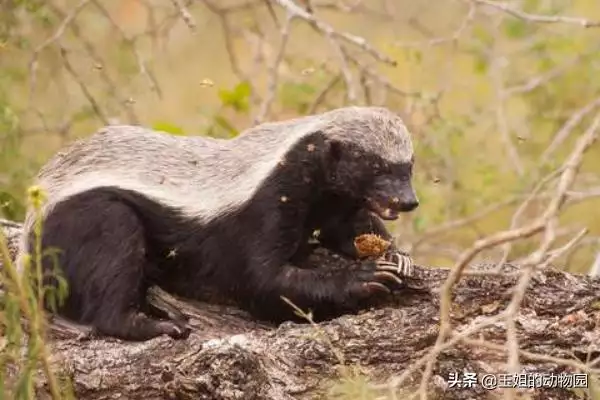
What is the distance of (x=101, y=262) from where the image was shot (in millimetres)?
3365

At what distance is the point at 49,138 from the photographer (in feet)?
23.1

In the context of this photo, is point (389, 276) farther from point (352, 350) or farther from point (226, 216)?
point (226, 216)

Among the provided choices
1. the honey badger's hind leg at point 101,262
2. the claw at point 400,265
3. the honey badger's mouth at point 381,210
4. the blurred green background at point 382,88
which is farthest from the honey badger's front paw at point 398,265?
the blurred green background at point 382,88

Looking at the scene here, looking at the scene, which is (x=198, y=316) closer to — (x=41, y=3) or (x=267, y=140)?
(x=267, y=140)

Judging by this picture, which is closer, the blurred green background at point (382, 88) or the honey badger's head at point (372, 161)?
the honey badger's head at point (372, 161)

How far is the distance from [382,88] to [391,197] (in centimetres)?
351

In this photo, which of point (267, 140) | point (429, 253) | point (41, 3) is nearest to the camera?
point (267, 140)

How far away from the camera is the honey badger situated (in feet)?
11.0

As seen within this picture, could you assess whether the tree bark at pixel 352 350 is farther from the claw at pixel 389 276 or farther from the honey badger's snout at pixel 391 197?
the honey badger's snout at pixel 391 197

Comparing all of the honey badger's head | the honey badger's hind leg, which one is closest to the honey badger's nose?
the honey badger's head

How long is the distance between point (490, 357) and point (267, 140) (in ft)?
3.39

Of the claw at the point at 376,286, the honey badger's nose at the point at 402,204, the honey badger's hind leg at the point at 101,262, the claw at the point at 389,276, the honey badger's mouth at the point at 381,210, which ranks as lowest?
the honey badger's hind leg at the point at 101,262

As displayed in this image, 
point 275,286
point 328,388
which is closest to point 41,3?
point 275,286

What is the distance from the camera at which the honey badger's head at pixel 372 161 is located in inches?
134
